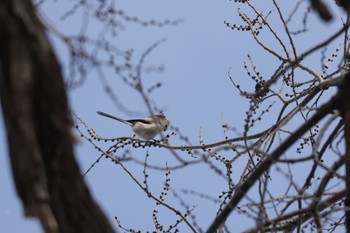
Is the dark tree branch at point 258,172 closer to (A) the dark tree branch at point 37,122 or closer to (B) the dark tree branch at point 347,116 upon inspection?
(B) the dark tree branch at point 347,116

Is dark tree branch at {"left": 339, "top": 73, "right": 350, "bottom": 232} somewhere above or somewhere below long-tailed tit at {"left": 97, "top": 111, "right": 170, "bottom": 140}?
below

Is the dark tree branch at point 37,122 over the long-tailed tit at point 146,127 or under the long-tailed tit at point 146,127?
under

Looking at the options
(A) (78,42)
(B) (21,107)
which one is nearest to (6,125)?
(B) (21,107)

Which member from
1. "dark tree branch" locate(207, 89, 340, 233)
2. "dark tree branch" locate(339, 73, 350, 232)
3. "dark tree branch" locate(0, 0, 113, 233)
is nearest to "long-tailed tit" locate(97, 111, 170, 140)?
"dark tree branch" locate(339, 73, 350, 232)

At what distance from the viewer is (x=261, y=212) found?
3.03 m

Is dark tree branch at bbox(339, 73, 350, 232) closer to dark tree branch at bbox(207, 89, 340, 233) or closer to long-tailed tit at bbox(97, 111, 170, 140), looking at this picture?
dark tree branch at bbox(207, 89, 340, 233)

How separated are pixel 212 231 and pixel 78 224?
45.9 inches

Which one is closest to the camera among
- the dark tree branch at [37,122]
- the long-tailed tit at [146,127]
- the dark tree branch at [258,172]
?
the dark tree branch at [37,122]

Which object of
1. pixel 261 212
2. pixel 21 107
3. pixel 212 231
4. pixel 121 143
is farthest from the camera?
pixel 121 143

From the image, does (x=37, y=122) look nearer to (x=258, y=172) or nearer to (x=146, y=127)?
(x=258, y=172)

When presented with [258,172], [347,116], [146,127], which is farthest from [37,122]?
[146,127]

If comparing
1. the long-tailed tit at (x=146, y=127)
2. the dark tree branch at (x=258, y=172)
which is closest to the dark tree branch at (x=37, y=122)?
the dark tree branch at (x=258, y=172)

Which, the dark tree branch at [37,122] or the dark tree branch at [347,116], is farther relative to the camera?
the dark tree branch at [347,116]

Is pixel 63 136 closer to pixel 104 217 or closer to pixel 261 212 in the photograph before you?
pixel 104 217
